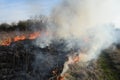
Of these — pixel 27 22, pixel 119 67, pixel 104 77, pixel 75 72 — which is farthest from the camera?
pixel 27 22

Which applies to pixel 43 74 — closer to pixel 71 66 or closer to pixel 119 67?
pixel 71 66

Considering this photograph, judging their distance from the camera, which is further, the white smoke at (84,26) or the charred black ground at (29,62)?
the white smoke at (84,26)

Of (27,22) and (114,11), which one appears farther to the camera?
(27,22)

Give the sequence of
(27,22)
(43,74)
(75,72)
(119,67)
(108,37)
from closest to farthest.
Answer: (43,74) < (75,72) < (119,67) < (108,37) < (27,22)

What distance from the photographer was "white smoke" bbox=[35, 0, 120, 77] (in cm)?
6438

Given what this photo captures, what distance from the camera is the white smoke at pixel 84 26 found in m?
64.4

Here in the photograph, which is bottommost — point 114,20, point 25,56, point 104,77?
point 104,77

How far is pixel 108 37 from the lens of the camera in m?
70.9

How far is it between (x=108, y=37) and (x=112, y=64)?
9.38 meters

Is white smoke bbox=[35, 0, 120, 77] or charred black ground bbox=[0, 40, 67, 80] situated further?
white smoke bbox=[35, 0, 120, 77]

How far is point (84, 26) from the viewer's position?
71.1m

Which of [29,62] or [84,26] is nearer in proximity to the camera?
[29,62]

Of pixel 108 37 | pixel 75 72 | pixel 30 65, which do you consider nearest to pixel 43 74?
pixel 30 65

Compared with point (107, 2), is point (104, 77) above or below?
below
